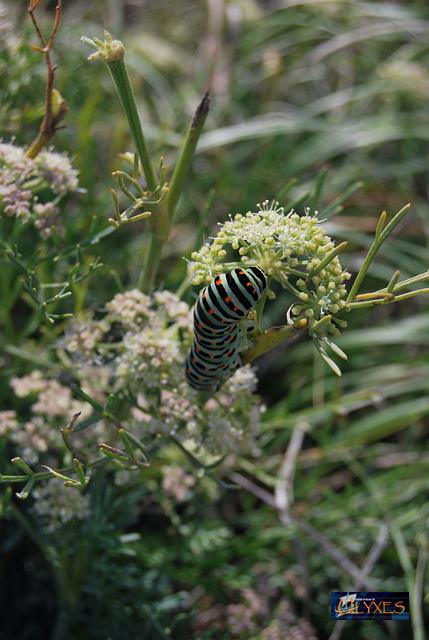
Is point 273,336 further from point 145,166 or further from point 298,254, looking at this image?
point 145,166

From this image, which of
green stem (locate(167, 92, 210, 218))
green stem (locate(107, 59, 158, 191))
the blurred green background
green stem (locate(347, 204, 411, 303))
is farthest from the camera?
the blurred green background

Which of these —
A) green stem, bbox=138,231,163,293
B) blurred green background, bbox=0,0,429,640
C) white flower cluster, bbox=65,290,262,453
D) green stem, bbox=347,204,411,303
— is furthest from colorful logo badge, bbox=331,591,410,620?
green stem, bbox=347,204,411,303

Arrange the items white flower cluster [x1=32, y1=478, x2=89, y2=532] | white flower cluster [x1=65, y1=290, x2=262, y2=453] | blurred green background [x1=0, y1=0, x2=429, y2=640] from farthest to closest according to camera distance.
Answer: blurred green background [x1=0, y1=0, x2=429, y2=640] → white flower cluster [x1=32, y1=478, x2=89, y2=532] → white flower cluster [x1=65, y1=290, x2=262, y2=453]

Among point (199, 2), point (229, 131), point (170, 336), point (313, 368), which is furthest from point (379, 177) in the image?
point (170, 336)

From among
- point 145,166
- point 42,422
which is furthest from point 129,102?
point 42,422

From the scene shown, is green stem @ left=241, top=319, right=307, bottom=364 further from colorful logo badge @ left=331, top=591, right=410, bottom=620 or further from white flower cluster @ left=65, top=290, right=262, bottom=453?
colorful logo badge @ left=331, top=591, right=410, bottom=620

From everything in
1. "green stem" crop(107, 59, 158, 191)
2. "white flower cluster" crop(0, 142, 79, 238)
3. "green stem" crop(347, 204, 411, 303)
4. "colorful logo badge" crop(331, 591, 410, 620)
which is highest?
"white flower cluster" crop(0, 142, 79, 238)

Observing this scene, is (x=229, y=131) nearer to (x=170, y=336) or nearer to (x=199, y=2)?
(x=199, y=2)
